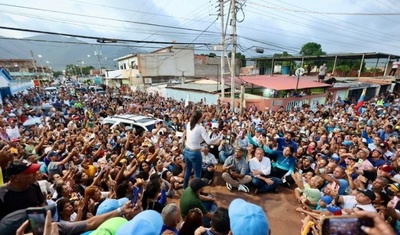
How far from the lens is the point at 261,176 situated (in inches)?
196

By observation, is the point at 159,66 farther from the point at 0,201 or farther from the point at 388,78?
the point at 0,201

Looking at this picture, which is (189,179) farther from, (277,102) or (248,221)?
(277,102)

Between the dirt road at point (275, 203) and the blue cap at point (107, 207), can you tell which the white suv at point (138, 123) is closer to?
the dirt road at point (275, 203)

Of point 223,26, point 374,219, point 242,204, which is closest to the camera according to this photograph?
point 374,219

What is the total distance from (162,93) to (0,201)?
74.5ft

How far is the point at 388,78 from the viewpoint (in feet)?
76.8

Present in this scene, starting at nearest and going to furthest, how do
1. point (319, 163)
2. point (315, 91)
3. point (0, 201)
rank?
point (0, 201)
point (319, 163)
point (315, 91)

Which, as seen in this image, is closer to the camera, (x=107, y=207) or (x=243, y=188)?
(x=107, y=207)

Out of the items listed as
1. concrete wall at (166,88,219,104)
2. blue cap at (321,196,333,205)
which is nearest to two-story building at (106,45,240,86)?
concrete wall at (166,88,219,104)

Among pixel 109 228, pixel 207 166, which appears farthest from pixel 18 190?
pixel 207 166

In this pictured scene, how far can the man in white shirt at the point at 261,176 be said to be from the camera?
4875 mm

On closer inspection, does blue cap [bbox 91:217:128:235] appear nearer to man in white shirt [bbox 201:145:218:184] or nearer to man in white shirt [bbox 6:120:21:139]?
man in white shirt [bbox 201:145:218:184]

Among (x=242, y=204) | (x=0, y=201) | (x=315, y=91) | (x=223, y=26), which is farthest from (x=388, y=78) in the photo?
(x=0, y=201)

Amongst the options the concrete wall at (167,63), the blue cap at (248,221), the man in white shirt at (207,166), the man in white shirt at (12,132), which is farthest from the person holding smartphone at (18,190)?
the concrete wall at (167,63)
